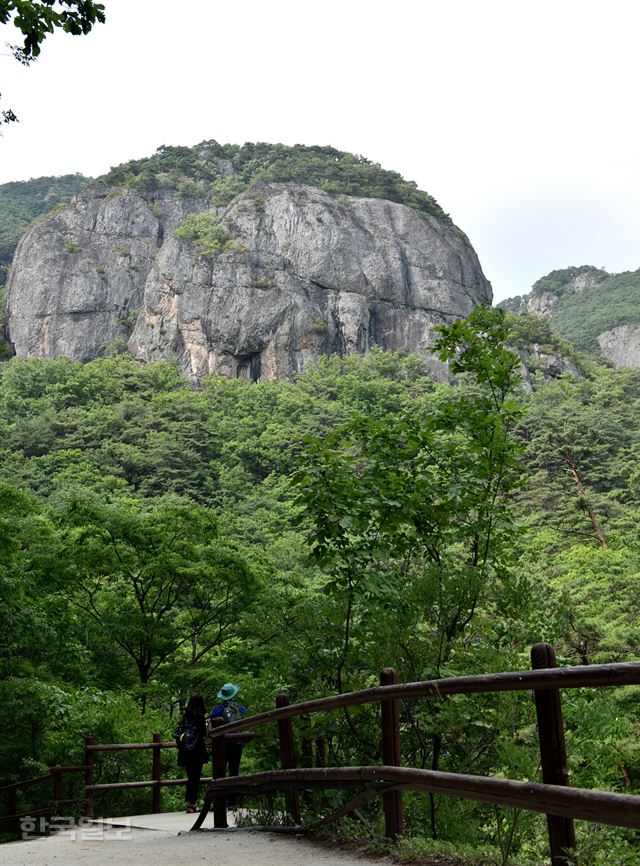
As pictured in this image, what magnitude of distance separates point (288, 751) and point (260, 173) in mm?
98932

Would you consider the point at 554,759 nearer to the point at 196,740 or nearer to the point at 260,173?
the point at 196,740

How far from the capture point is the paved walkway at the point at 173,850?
14.3 feet

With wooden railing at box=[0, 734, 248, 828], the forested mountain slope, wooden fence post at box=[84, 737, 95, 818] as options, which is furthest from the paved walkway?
the forested mountain slope

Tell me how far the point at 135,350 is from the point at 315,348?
17.8 m

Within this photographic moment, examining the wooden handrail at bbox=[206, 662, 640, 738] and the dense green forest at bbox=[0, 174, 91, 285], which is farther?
the dense green forest at bbox=[0, 174, 91, 285]

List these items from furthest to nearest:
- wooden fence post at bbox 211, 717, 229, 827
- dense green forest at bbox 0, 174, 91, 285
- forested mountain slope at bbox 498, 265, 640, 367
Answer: dense green forest at bbox 0, 174, 91, 285, forested mountain slope at bbox 498, 265, 640, 367, wooden fence post at bbox 211, 717, 229, 827

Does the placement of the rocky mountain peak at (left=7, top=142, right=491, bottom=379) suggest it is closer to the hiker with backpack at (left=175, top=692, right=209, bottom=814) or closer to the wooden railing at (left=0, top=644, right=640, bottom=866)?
the hiker with backpack at (left=175, top=692, right=209, bottom=814)

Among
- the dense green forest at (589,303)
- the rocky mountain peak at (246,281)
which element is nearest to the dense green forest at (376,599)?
the rocky mountain peak at (246,281)

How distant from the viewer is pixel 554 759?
291cm

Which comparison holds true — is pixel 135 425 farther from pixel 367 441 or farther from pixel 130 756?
pixel 367 441

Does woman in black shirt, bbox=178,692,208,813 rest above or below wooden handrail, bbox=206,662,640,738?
below

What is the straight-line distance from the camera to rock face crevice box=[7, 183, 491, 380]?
252ft

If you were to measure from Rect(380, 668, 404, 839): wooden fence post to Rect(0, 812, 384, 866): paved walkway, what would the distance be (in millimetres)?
196

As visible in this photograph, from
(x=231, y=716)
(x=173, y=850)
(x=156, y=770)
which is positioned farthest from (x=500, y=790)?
(x=156, y=770)
